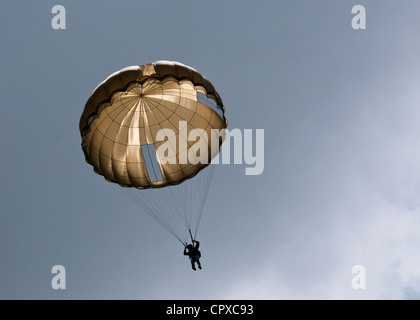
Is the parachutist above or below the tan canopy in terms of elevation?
below

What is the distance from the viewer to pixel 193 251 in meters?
17.4

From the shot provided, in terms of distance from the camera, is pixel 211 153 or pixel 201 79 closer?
pixel 201 79

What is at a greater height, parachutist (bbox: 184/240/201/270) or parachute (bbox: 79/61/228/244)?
parachute (bbox: 79/61/228/244)

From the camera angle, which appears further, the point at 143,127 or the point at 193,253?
the point at 143,127

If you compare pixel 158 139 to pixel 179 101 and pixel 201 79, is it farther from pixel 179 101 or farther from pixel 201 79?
pixel 201 79

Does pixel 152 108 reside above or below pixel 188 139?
above

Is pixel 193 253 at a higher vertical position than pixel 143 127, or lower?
lower

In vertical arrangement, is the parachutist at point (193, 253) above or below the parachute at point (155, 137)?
below

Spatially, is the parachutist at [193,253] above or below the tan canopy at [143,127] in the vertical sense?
below
